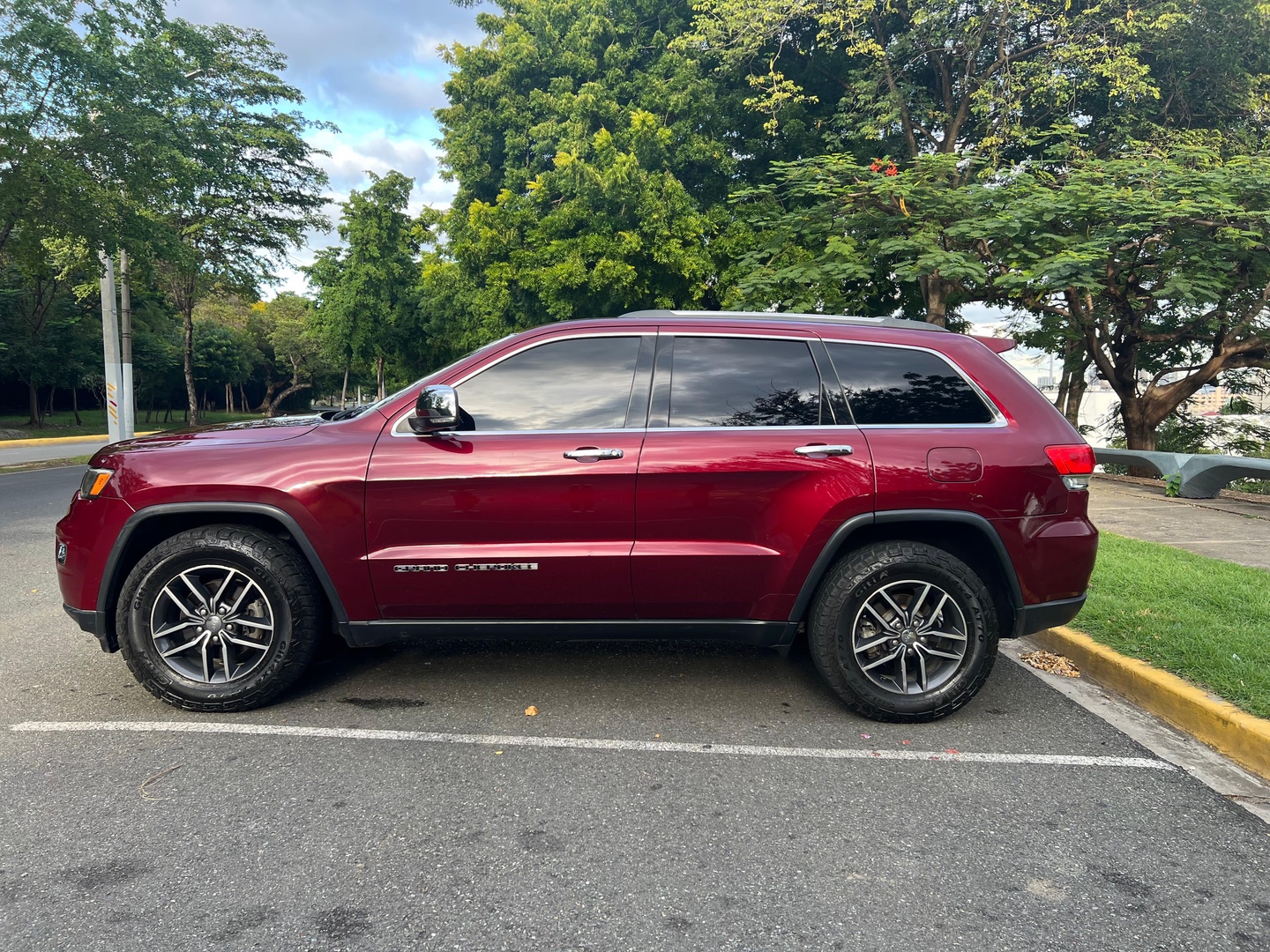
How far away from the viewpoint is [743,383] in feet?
12.9

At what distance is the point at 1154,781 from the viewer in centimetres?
330

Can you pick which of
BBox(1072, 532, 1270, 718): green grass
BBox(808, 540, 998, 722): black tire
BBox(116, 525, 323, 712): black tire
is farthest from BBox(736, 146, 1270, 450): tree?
BBox(116, 525, 323, 712): black tire

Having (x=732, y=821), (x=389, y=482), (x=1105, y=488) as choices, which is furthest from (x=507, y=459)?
(x=1105, y=488)

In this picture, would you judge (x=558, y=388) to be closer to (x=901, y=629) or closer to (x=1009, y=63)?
(x=901, y=629)

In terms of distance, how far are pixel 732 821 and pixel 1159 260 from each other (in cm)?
1487

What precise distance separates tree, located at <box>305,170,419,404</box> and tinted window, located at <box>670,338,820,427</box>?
2997cm

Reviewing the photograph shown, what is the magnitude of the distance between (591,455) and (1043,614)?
225cm

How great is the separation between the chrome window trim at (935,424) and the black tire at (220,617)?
272 centimetres

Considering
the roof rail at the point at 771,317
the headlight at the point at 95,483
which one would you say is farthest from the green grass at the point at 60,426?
the roof rail at the point at 771,317

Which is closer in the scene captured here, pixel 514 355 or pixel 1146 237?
pixel 514 355

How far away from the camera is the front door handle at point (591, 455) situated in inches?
147

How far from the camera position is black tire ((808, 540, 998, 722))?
3.78 m

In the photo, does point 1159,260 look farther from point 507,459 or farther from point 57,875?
point 57,875

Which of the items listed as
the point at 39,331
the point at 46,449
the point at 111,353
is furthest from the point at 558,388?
the point at 39,331
